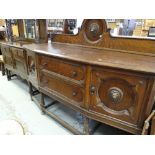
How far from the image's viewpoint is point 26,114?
200 centimetres

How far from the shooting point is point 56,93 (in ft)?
5.22

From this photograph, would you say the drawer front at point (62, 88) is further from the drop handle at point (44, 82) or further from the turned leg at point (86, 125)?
the turned leg at point (86, 125)

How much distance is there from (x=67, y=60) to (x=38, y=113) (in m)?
1.12

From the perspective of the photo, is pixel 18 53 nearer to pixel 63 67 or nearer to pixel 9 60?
pixel 9 60

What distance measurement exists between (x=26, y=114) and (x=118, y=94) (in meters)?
1.47

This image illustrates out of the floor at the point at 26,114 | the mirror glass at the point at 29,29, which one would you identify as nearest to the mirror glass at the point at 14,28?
the mirror glass at the point at 29,29

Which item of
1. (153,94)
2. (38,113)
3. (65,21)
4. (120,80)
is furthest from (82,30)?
(38,113)

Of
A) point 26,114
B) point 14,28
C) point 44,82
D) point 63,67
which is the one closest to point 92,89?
point 63,67

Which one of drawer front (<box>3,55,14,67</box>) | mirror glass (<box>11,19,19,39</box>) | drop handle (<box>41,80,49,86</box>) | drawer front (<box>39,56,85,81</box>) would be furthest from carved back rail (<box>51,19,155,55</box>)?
mirror glass (<box>11,19,19,39</box>)

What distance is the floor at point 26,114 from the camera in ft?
5.48

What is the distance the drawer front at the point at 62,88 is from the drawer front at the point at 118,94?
0.56 feet

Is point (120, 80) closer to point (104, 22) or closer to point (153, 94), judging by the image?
point (153, 94)

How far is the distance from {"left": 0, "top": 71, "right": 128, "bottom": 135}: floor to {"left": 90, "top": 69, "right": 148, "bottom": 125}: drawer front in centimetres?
63

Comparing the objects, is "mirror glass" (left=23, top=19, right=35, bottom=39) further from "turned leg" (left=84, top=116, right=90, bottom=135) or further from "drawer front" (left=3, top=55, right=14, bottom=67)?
"turned leg" (left=84, top=116, right=90, bottom=135)
